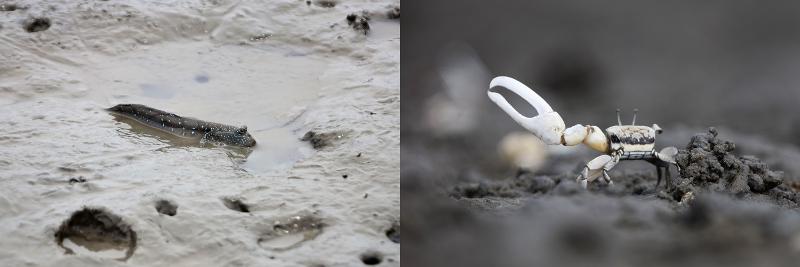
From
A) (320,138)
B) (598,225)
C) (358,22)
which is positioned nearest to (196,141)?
(320,138)

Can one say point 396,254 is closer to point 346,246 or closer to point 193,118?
point 346,246

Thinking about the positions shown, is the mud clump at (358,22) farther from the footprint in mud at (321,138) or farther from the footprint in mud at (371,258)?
the footprint in mud at (371,258)

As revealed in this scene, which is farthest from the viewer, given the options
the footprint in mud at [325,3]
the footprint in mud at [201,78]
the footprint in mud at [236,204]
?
the footprint in mud at [325,3]

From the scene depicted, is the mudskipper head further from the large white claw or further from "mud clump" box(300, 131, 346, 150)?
the large white claw

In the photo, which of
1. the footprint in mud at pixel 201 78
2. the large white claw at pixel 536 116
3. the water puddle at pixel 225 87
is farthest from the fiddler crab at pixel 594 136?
the footprint in mud at pixel 201 78

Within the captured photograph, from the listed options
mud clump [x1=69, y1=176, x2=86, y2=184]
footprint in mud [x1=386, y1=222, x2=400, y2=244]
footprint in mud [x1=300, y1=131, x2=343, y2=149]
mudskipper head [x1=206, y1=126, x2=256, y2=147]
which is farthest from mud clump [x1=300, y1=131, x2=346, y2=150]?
mud clump [x1=69, y1=176, x2=86, y2=184]

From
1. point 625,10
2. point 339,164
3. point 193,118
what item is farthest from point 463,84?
point 193,118

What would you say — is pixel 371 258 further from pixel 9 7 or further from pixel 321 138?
pixel 9 7
